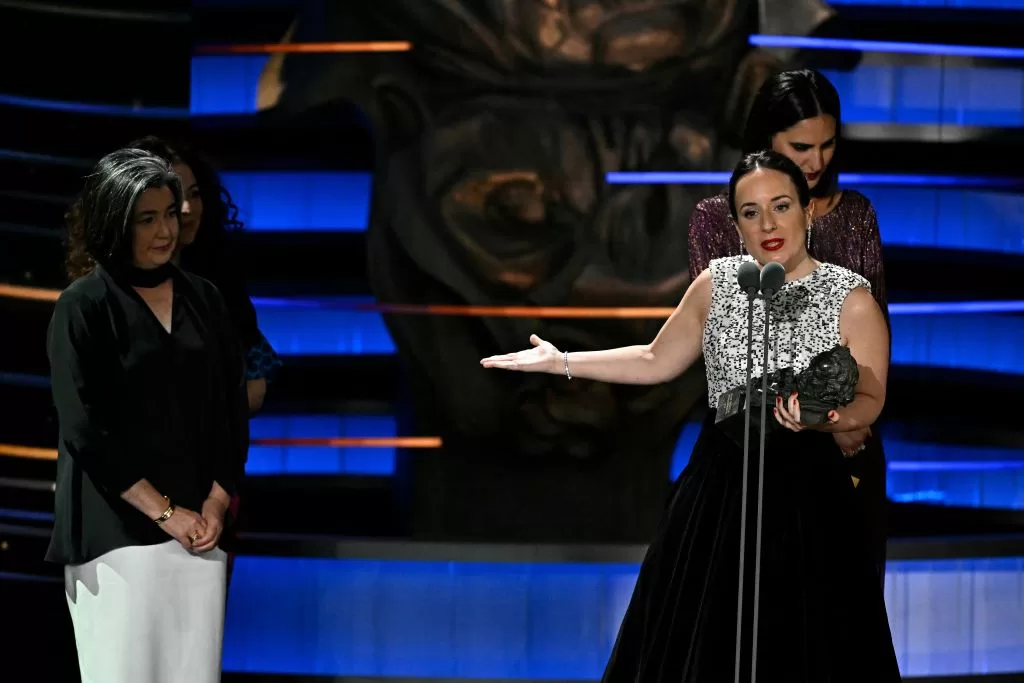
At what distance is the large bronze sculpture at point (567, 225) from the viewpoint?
14.3ft

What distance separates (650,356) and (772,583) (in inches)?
19.4

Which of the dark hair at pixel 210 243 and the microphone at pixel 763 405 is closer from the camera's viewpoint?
the microphone at pixel 763 405

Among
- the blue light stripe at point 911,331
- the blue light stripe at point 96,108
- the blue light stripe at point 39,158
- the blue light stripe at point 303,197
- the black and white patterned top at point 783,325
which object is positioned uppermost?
the blue light stripe at point 96,108

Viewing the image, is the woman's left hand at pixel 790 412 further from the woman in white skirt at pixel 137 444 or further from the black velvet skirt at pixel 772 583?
the woman in white skirt at pixel 137 444

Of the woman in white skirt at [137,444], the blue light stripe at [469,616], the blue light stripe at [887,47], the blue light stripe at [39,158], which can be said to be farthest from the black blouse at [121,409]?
the blue light stripe at [887,47]

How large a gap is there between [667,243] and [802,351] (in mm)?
1817

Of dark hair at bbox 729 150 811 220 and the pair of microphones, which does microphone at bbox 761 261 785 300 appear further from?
dark hair at bbox 729 150 811 220

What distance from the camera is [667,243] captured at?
4367 millimetres

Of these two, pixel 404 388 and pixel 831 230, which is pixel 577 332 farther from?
pixel 831 230

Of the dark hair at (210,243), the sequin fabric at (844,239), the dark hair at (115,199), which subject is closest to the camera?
the dark hair at (115,199)

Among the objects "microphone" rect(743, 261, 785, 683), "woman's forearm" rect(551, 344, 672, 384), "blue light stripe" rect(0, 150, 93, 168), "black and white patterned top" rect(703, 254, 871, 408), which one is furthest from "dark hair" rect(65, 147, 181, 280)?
"blue light stripe" rect(0, 150, 93, 168)

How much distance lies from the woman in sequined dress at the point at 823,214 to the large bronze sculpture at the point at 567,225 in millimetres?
1192

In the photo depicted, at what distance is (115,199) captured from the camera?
271 cm

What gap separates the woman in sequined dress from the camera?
310 cm
